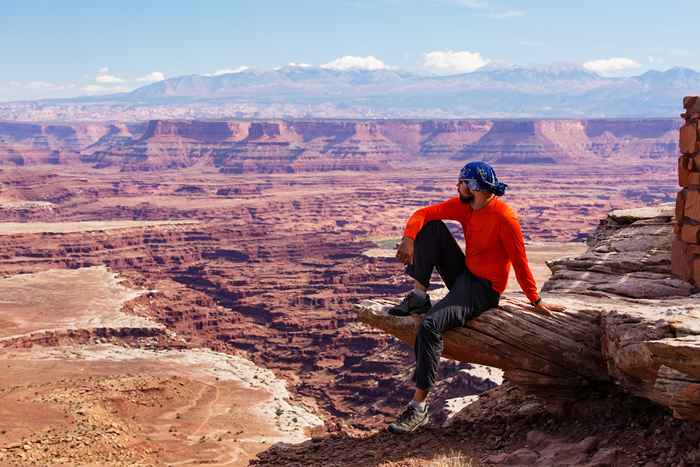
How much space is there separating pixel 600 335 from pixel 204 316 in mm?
58122

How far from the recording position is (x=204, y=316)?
6631 centimetres

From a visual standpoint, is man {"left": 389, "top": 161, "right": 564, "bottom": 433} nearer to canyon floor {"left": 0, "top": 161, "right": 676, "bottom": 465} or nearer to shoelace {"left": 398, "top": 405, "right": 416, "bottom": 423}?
shoelace {"left": 398, "top": 405, "right": 416, "bottom": 423}

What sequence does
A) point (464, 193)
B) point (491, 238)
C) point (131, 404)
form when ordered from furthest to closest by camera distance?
point (131, 404) → point (464, 193) → point (491, 238)

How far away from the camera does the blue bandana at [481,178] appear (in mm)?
10336

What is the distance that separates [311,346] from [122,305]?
64.4ft

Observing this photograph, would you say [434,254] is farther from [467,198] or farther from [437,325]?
[437,325]

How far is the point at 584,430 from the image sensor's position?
10375mm

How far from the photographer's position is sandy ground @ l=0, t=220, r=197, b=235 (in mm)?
109312

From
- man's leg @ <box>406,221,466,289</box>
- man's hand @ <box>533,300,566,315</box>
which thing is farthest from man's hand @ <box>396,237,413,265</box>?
man's hand @ <box>533,300,566,315</box>

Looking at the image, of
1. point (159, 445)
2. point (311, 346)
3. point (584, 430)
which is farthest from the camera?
point (311, 346)

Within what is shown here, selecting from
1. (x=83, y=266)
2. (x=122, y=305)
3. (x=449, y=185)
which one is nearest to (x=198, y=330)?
(x=122, y=305)

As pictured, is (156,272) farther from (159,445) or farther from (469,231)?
(469,231)

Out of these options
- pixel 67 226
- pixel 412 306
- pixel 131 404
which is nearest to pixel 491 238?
pixel 412 306

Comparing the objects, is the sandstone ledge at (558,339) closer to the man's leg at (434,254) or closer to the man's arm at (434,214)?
the man's leg at (434,254)
